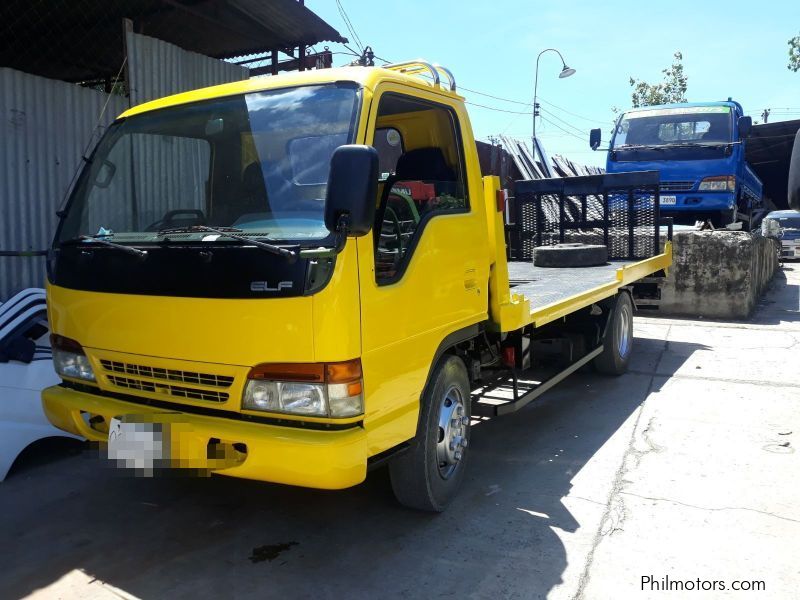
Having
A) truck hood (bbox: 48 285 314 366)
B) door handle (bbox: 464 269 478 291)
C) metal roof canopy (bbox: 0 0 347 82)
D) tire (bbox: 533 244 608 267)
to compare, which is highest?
metal roof canopy (bbox: 0 0 347 82)

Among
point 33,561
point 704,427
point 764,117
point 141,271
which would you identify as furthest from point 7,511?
point 764,117

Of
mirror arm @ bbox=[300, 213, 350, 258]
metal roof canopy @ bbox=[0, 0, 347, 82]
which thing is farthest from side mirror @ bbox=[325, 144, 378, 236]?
metal roof canopy @ bbox=[0, 0, 347, 82]

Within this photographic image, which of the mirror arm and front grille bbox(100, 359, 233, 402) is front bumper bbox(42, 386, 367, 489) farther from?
the mirror arm

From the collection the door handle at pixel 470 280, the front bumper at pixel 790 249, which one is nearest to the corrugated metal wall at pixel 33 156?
the door handle at pixel 470 280

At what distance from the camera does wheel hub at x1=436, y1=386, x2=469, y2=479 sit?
3.62 metres

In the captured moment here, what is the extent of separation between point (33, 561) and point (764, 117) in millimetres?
40493

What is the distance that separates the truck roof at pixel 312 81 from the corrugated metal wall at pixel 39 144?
9.87 ft

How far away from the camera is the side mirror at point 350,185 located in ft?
8.52

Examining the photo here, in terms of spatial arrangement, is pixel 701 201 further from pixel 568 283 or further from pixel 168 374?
pixel 168 374

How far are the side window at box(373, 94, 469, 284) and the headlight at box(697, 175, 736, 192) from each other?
8.87 meters

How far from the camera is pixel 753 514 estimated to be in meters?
3.65

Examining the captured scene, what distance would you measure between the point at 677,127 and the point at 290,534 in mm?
10680

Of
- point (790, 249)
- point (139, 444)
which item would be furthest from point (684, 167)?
point (790, 249)

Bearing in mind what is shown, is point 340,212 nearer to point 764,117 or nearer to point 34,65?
point 34,65
